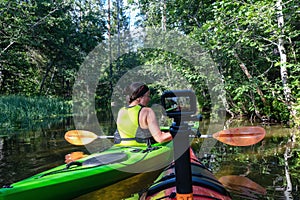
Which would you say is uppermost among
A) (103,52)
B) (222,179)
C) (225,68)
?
(103,52)

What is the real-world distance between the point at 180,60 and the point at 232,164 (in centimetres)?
656

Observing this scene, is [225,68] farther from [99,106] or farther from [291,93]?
[99,106]

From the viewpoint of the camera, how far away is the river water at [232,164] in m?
2.97

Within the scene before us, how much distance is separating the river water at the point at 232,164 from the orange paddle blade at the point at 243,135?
634mm

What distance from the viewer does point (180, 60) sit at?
10.1m

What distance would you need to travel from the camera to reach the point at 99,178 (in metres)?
3.01

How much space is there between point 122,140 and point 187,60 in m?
6.60

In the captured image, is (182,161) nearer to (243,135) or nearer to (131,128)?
(243,135)

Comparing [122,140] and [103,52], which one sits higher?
[103,52]

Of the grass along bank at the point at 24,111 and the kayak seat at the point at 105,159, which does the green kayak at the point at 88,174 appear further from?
the grass along bank at the point at 24,111

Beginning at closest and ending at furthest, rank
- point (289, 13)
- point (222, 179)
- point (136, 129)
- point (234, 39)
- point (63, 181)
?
point (63, 181), point (222, 179), point (136, 129), point (289, 13), point (234, 39)

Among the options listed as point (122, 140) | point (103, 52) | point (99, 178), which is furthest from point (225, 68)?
point (103, 52)

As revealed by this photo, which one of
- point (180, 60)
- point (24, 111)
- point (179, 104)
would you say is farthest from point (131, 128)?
point (24, 111)

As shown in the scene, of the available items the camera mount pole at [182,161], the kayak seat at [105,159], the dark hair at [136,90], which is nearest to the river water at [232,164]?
the kayak seat at [105,159]
